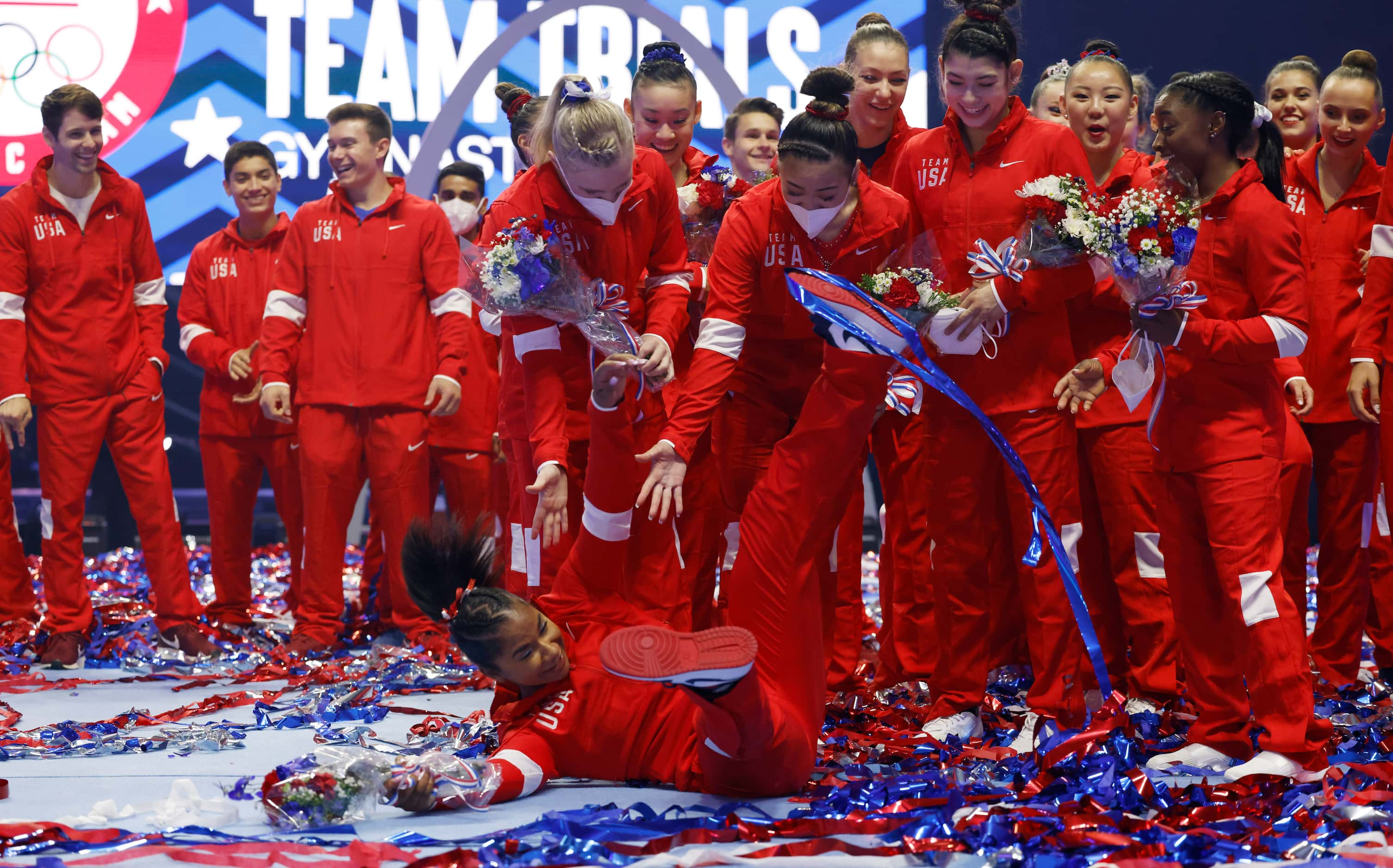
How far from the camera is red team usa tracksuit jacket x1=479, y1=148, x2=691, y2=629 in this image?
137 inches

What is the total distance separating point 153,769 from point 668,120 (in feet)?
7.92

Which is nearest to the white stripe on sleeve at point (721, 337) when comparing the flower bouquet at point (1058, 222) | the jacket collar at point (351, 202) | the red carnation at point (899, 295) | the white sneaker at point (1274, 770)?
the red carnation at point (899, 295)

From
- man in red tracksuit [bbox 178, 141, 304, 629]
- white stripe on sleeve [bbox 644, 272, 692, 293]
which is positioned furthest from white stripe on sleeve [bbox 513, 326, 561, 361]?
man in red tracksuit [bbox 178, 141, 304, 629]

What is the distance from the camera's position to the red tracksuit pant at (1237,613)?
307cm

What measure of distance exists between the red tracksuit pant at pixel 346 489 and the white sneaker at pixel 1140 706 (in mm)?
2718

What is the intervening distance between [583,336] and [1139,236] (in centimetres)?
142

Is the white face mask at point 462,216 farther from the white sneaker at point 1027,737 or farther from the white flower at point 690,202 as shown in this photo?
the white sneaker at point 1027,737

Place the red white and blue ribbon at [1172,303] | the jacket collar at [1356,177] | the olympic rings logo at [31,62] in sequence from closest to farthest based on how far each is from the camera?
the red white and blue ribbon at [1172,303]
the jacket collar at [1356,177]
the olympic rings logo at [31,62]

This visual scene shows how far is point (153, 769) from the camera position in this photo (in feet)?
10.9

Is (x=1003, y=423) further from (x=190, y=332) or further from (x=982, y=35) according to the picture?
(x=190, y=332)

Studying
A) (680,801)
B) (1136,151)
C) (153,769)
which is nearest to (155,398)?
(153,769)

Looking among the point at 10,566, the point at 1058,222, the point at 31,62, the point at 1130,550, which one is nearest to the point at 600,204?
the point at 1058,222

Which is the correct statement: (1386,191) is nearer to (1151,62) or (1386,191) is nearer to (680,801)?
(680,801)

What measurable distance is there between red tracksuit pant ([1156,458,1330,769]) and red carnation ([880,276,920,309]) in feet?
2.49
